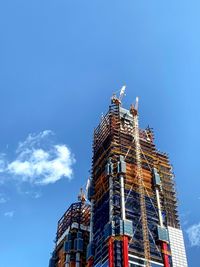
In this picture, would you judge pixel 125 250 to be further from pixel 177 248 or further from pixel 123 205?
pixel 177 248

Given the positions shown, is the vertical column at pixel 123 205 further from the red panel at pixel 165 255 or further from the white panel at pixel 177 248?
the white panel at pixel 177 248

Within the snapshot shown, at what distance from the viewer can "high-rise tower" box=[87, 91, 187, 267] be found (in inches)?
6088

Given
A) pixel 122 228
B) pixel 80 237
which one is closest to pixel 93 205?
Answer: pixel 80 237

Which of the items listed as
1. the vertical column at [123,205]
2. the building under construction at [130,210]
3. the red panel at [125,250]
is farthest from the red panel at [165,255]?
the vertical column at [123,205]

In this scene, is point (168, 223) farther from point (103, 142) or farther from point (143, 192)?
point (103, 142)

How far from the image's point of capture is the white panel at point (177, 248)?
166m

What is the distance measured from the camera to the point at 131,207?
168 metres

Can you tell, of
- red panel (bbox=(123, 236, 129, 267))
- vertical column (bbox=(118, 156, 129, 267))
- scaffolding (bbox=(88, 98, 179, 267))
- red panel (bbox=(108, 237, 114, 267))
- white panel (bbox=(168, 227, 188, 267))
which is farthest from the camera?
white panel (bbox=(168, 227, 188, 267))

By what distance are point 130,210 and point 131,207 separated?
5.87ft

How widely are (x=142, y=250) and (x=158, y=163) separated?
5211 cm

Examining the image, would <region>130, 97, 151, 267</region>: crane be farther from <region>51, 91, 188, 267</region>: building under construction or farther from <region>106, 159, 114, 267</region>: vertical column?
<region>106, 159, 114, 267</region>: vertical column

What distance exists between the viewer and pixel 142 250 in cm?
15550

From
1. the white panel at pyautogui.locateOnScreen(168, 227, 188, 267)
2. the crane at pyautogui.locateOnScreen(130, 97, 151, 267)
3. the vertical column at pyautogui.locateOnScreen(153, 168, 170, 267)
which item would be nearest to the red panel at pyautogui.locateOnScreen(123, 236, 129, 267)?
the crane at pyautogui.locateOnScreen(130, 97, 151, 267)

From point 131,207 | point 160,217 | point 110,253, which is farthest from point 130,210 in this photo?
point 110,253
